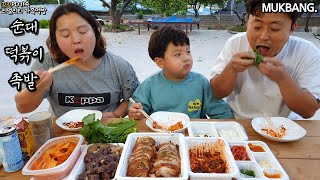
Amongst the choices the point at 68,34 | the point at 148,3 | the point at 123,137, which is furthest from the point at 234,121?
the point at 148,3

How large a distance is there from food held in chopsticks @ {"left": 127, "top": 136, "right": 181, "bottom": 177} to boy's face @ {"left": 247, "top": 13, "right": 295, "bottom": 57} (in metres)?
1.14

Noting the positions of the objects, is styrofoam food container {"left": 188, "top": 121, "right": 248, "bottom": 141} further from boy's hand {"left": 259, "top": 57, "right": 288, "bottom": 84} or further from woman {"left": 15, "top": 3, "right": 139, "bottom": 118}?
woman {"left": 15, "top": 3, "right": 139, "bottom": 118}

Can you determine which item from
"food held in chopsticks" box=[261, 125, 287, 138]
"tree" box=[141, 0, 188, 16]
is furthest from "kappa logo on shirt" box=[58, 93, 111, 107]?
"tree" box=[141, 0, 188, 16]

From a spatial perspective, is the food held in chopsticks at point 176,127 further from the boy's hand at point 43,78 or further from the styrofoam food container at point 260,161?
the boy's hand at point 43,78

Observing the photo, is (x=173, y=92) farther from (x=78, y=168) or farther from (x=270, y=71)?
(x=78, y=168)

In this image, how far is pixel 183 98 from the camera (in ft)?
8.00

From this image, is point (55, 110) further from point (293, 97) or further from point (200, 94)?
point (293, 97)

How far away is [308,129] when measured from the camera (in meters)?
1.95

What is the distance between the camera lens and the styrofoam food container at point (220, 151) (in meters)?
1.25

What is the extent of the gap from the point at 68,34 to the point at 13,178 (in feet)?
3.86

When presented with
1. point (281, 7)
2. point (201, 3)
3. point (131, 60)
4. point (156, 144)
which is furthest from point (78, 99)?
point (201, 3)

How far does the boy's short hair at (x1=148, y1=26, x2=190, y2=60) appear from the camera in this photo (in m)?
2.32

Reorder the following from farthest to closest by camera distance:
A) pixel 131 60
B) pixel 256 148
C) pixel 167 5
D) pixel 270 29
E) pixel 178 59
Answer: pixel 167 5 < pixel 131 60 < pixel 178 59 < pixel 270 29 < pixel 256 148

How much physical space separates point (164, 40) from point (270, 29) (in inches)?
34.7
